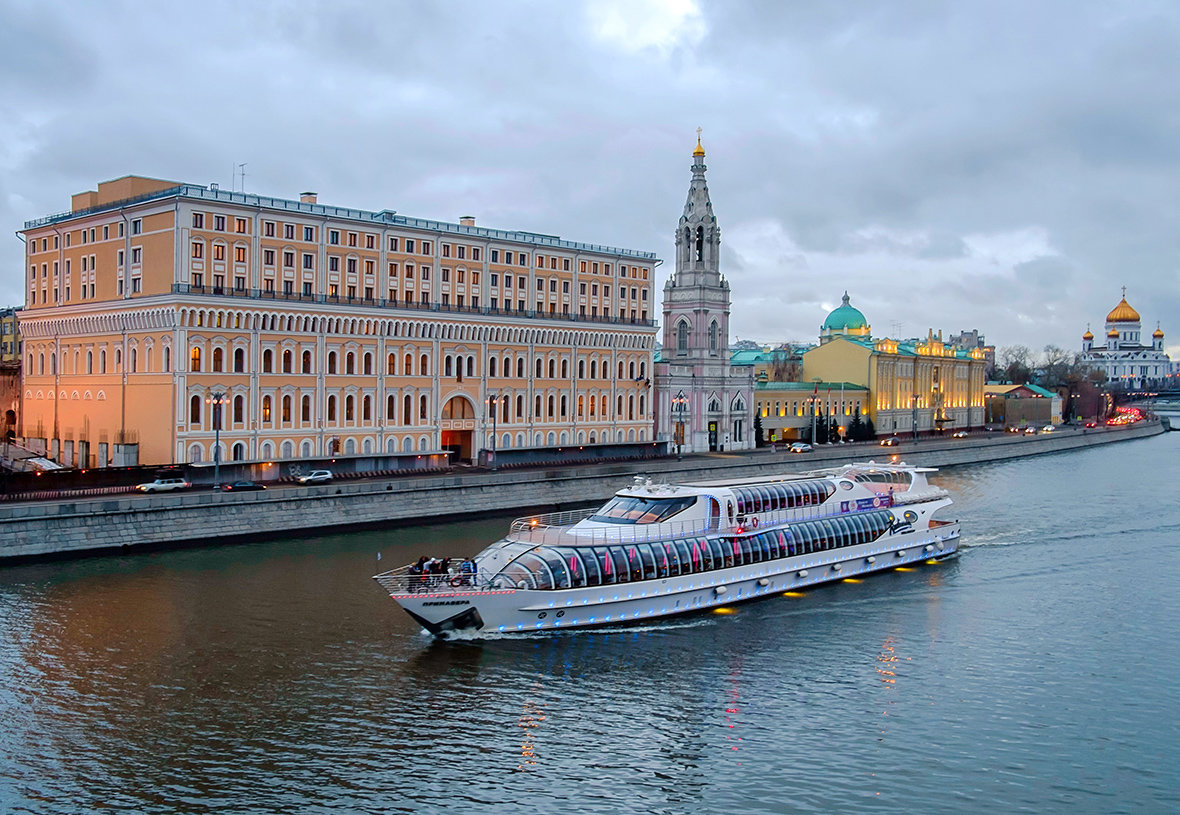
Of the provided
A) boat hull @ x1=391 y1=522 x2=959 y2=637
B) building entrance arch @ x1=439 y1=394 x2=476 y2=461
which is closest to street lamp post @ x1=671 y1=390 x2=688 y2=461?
building entrance arch @ x1=439 y1=394 x2=476 y2=461

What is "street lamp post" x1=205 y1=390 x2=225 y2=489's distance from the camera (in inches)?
2140

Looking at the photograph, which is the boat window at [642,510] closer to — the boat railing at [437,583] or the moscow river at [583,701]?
the moscow river at [583,701]

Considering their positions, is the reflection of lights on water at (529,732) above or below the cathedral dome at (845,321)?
below

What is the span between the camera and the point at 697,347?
87.0 m

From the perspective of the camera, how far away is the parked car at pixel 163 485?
50.5 m

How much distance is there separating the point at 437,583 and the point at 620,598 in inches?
234

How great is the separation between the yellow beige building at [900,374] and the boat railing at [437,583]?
3421 inches

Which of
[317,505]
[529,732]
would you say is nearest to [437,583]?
[529,732]

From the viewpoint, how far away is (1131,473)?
288 ft

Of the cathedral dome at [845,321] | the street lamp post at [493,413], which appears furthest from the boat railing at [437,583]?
the cathedral dome at [845,321]

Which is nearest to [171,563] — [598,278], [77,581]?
[77,581]

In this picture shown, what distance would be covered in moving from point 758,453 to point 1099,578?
4254 cm

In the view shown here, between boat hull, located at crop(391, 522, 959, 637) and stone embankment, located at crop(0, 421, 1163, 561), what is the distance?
720 inches

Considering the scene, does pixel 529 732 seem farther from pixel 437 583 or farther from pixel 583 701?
pixel 437 583
